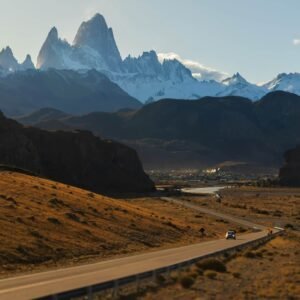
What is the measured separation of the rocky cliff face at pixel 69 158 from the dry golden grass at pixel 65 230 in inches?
3027

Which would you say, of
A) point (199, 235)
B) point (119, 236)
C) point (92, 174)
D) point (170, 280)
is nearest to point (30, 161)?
point (92, 174)

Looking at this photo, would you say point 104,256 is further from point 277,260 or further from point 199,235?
point 199,235

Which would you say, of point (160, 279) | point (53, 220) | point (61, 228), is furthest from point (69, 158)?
point (160, 279)

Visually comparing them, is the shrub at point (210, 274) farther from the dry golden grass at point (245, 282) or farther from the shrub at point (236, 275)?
the shrub at point (236, 275)

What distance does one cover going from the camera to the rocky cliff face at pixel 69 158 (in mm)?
154875

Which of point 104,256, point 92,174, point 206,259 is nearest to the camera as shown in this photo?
point 206,259

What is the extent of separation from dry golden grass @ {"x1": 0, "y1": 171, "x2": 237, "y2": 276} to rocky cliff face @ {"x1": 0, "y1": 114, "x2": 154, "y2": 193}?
3027 inches

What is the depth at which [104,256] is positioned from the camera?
46938mm

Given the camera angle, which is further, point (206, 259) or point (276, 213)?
point (276, 213)

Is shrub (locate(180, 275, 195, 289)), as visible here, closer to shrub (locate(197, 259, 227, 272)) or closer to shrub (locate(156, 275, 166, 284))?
shrub (locate(156, 275, 166, 284))

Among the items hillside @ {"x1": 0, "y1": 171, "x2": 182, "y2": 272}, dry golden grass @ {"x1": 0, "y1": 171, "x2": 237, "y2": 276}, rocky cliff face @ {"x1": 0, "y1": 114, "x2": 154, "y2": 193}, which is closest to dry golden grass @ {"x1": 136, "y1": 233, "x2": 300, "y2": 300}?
dry golden grass @ {"x1": 0, "y1": 171, "x2": 237, "y2": 276}

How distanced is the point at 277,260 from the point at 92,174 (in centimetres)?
13705

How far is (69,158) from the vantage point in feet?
594

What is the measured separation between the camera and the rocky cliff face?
155 metres
